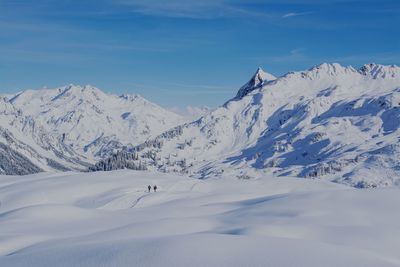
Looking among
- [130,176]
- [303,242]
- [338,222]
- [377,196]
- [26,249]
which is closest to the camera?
[303,242]

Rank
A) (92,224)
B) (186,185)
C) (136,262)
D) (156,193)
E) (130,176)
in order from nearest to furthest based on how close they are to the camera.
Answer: (136,262) < (92,224) < (156,193) < (186,185) < (130,176)

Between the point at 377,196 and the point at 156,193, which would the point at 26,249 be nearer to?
the point at 377,196

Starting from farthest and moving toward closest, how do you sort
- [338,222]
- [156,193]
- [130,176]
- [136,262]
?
[130,176] → [156,193] → [338,222] → [136,262]

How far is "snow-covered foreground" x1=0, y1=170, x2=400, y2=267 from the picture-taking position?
25.8 metres

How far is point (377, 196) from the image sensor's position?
5672 cm

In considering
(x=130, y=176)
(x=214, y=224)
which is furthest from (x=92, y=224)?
(x=130, y=176)

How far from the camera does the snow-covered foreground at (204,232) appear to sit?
2581cm

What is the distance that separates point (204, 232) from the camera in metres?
40.9

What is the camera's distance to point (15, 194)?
90.2 meters

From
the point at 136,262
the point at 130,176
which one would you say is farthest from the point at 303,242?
the point at 130,176

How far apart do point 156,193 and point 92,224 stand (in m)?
37.4

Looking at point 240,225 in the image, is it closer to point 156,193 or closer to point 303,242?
point 303,242

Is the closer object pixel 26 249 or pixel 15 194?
pixel 26 249

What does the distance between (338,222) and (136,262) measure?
23216mm
